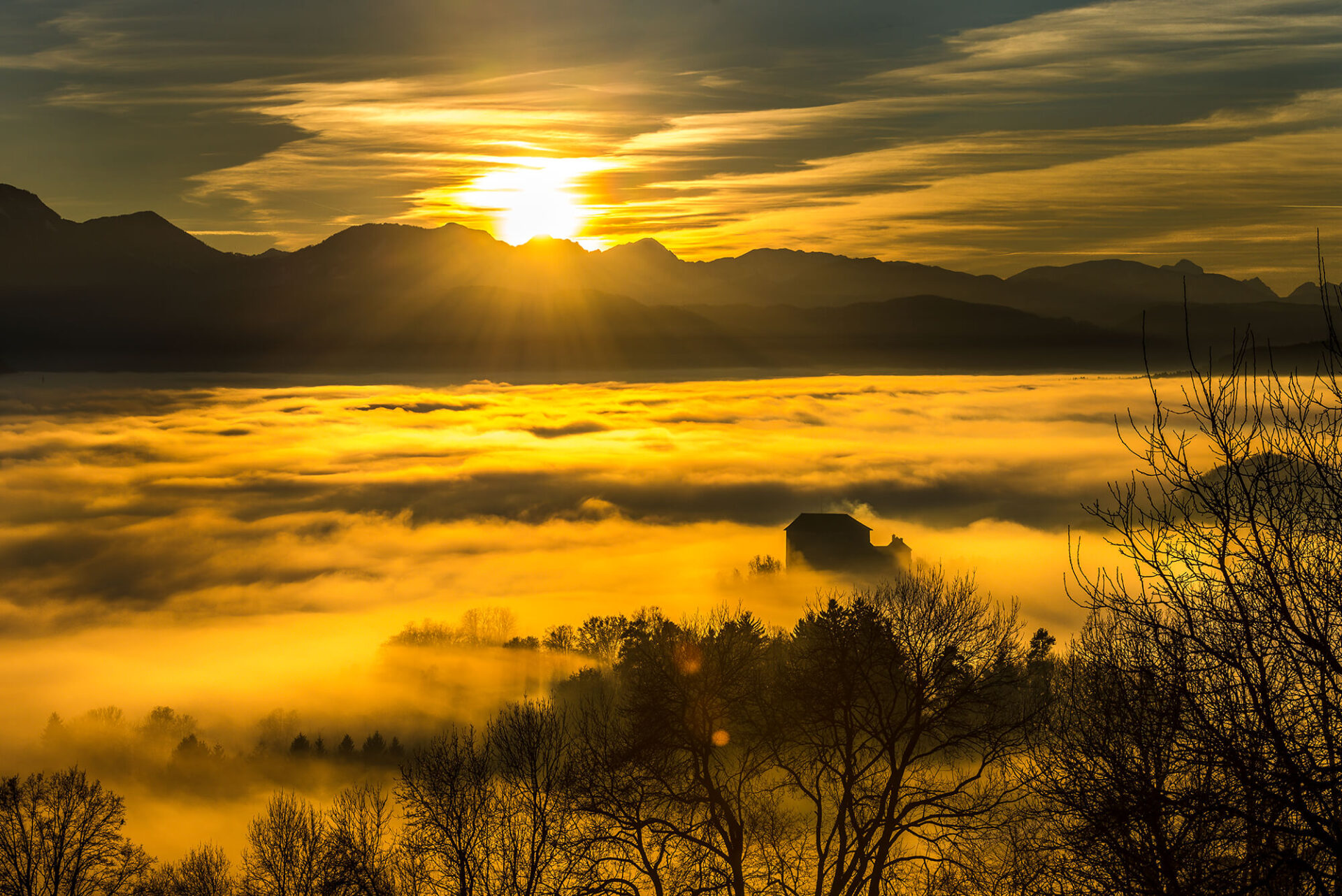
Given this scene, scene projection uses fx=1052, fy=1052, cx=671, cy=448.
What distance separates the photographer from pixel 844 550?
144 metres

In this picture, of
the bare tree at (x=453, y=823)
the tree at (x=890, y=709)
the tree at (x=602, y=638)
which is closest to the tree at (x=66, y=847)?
the bare tree at (x=453, y=823)

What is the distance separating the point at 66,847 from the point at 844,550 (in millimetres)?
112082

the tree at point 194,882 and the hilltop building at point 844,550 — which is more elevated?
the hilltop building at point 844,550

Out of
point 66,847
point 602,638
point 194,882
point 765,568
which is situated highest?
point 765,568

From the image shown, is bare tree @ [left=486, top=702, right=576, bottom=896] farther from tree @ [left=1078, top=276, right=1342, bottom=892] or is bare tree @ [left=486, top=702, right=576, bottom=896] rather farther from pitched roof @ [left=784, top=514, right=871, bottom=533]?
pitched roof @ [left=784, top=514, right=871, bottom=533]

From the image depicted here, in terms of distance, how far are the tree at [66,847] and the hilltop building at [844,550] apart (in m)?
109

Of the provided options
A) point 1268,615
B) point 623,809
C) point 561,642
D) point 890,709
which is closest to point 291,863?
point 623,809

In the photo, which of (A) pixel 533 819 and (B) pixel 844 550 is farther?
(B) pixel 844 550

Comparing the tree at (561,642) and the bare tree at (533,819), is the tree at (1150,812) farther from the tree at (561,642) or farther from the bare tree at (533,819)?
the tree at (561,642)

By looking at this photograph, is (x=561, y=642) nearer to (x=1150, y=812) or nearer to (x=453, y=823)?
(x=453, y=823)

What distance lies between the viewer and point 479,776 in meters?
35.2

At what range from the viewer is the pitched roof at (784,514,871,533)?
144m

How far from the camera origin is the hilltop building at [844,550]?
143 metres

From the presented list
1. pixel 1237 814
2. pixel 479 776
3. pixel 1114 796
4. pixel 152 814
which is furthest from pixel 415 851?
pixel 152 814
